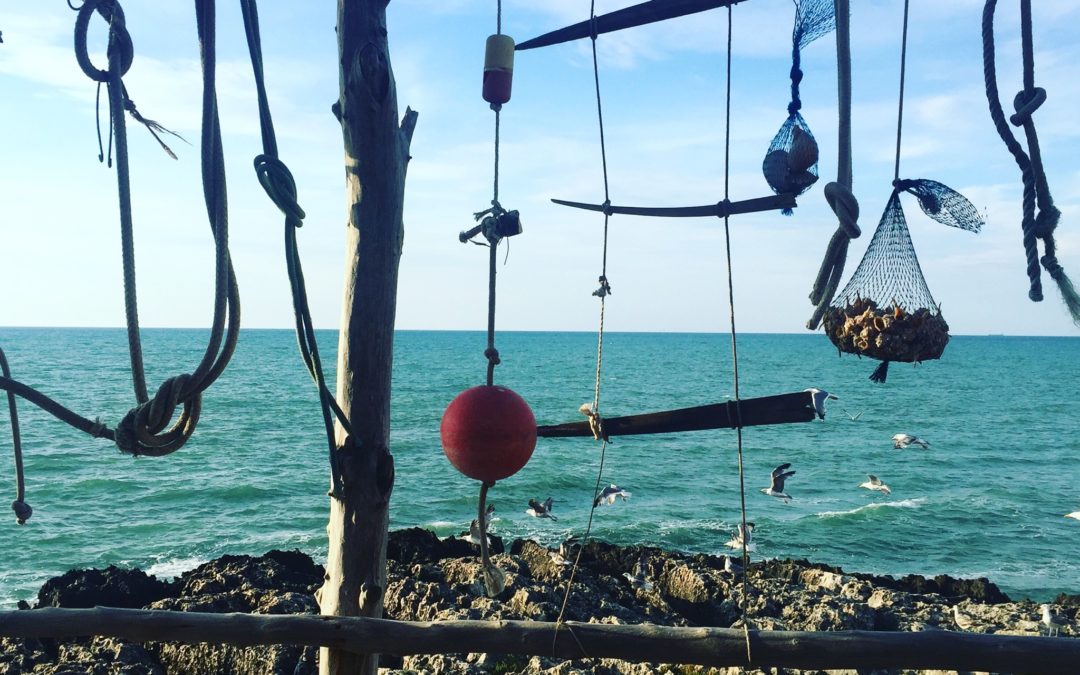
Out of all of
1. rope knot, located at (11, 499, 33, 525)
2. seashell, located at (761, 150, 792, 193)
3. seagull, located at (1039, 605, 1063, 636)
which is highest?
seashell, located at (761, 150, 792, 193)

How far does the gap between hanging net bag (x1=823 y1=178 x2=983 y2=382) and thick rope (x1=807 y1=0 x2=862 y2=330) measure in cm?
28

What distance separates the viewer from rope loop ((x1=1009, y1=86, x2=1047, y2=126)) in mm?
2904

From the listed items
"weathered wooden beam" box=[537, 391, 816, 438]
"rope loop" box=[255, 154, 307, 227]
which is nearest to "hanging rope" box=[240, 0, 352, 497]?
"rope loop" box=[255, 154, 307, 227]

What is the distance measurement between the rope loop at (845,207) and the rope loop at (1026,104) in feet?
2.08

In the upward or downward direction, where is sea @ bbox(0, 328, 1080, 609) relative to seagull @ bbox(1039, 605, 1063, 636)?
downward

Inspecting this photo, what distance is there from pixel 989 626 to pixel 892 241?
265 inches

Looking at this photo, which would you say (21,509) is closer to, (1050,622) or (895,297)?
(895,297)

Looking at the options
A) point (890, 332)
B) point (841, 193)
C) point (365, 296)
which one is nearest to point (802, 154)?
point (841, 193)

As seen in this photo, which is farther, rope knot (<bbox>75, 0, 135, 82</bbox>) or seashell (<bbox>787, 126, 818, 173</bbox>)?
seashell (<bbox>787, 126, 818, 173</bbox>)

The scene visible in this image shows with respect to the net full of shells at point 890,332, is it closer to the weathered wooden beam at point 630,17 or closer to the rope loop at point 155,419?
the weathered wooden beam at point 630,17

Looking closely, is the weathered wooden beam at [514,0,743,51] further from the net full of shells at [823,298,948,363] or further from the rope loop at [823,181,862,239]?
the net full of shells at [823,298,948,363]

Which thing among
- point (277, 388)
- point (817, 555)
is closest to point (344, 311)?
point (817, 555)

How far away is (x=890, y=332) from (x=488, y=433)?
5.86 feet

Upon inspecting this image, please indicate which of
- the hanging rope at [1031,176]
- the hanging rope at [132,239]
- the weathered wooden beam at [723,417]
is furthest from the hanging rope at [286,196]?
the hanging rope at [1031,176]
